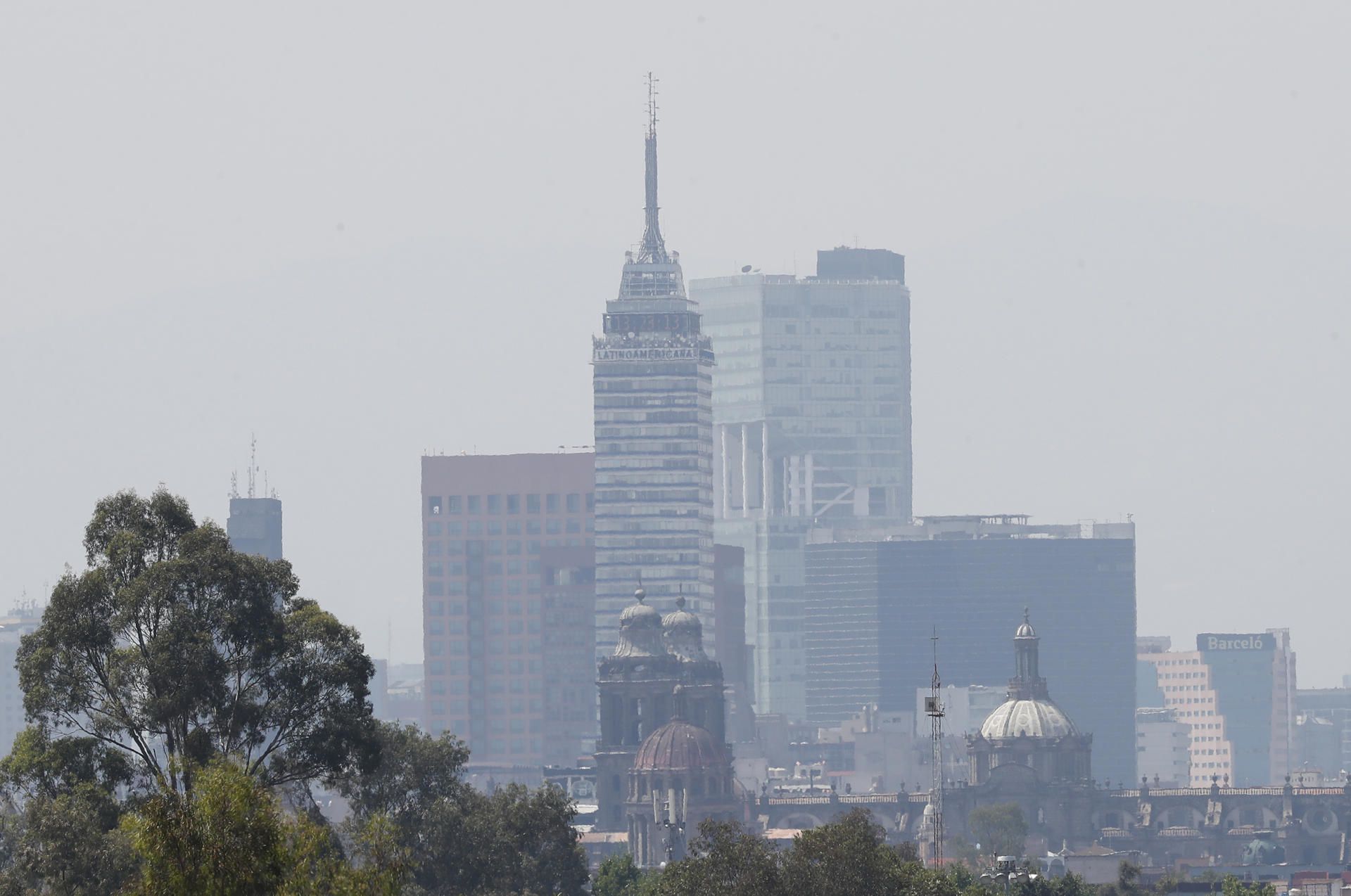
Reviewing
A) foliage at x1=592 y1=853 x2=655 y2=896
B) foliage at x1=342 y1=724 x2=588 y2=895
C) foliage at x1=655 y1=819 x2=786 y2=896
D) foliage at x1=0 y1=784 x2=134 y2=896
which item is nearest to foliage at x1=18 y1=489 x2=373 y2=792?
foliage at x1=0 y1=784 x2=134 y2=896

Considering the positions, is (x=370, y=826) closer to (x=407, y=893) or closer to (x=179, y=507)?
(x=179, y=507)

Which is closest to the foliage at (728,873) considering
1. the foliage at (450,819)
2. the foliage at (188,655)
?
the foliage at (450,819)

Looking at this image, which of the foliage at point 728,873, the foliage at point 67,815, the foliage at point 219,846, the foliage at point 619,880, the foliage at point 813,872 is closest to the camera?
the foliage at point 219,846

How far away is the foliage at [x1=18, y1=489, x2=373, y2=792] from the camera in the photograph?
10188 cm

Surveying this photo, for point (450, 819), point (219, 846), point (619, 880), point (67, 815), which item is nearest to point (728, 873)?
point (450, 819)

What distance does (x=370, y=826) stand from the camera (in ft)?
254

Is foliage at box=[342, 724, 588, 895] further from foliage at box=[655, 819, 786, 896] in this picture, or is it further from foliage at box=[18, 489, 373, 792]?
foliage at box=[18, 489, 373, 792]

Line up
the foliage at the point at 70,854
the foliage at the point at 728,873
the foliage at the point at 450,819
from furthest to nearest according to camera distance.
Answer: the foliage at the point at 450,819
the foliage at the point at 728,873
the foliage at the point at 70,854

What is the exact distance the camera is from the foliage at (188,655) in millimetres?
101875

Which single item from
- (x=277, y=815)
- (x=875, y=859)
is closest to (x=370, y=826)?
(x=277, y=815)

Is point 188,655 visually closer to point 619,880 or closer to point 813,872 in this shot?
point 813,872

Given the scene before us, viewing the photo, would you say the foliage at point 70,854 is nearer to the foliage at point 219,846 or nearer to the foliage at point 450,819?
the foliage at point 219,846

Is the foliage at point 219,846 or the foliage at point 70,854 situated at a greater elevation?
the foliage at point 219,846

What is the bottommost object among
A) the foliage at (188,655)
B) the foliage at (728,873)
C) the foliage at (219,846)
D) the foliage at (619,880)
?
the foliage at (619,880)
